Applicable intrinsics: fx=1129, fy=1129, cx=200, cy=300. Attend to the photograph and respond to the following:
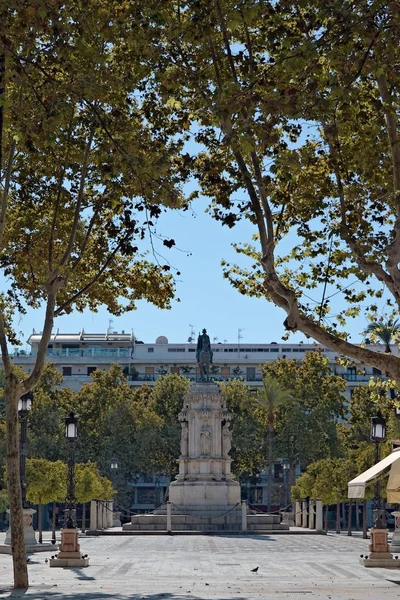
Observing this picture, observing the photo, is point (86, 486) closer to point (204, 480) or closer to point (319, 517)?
point (204, 480)

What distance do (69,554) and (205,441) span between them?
2911 centimetres

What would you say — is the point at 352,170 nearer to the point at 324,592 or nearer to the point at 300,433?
the point at 324,592

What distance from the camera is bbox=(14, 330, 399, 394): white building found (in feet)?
367

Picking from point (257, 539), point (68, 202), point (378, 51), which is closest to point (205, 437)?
point (257, 539)

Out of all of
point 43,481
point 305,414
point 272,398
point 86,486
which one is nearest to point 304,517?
point 86,486

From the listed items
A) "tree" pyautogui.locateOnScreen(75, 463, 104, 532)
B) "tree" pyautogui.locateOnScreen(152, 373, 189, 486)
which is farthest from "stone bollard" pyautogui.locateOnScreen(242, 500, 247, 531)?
"tree" pyautogui.locateOnScreen(152, 373, 189, 486)

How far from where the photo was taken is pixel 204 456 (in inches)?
2109

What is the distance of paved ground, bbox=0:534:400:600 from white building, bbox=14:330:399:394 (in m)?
73.3

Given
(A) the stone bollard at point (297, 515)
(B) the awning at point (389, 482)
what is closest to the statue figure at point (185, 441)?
(A) the stone bollard at point (297, 515)

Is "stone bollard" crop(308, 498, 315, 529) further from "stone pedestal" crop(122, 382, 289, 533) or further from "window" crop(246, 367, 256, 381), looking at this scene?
"window" crop(246, 367, 256, 381)

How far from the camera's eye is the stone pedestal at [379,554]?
2519 cm

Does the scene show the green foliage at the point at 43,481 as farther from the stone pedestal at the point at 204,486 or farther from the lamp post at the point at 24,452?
the lamp post at the point at 24,452

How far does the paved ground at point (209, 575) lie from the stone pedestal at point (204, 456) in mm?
16104

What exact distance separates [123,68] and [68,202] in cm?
525
